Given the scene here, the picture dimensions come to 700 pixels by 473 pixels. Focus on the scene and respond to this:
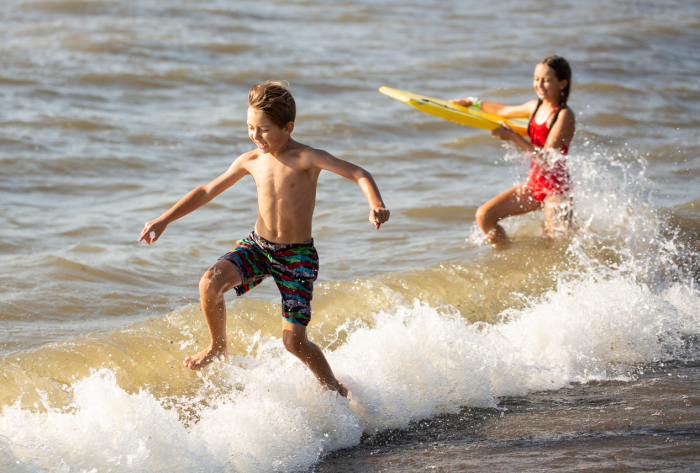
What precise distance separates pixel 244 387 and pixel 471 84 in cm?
1246

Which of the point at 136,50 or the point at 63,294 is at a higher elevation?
the point at 136,50

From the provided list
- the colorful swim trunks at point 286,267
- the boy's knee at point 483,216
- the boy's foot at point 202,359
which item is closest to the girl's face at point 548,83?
the boy's knee at point 483,216

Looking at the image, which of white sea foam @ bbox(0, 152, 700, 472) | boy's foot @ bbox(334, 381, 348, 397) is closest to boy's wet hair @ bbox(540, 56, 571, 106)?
white sea foam @ bbox(0, 152, 700, 472)

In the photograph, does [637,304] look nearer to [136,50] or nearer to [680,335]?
[680,335]

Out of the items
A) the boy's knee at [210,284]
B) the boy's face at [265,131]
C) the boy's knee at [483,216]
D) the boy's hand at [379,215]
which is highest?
the boy's face at [265,131]

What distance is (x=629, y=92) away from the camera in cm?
1477

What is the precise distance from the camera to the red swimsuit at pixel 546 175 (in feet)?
20.6

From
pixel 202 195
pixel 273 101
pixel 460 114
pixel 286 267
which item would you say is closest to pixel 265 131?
pixel 273 101

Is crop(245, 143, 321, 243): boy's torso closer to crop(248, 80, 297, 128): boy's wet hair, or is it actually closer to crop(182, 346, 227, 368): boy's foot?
crop(248, 80, 297, 128): boy's wet hair

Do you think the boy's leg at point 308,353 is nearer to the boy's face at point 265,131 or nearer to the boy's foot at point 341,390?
the boy's foot at point 341,390

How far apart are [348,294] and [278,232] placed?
5.12ft

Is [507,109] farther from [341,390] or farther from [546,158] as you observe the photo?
[341,390]

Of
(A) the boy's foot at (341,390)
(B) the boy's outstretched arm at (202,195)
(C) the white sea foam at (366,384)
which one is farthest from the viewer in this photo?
(A) the boy's foot at (341,390)

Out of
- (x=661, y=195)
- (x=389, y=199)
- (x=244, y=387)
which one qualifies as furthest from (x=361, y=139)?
(x=244, y=387)
